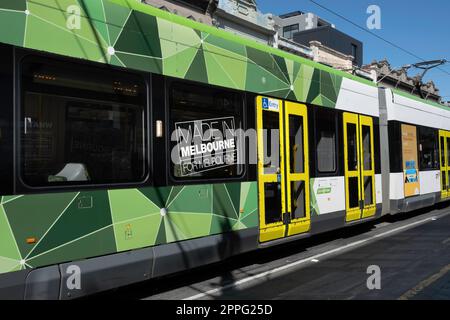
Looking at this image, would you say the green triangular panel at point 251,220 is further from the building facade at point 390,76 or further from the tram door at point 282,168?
the building facade at point 390,76

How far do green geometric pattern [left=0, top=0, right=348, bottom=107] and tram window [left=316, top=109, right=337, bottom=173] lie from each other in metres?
0.85

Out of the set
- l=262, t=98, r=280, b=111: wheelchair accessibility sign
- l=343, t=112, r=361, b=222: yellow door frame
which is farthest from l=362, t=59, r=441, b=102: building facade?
l=262, t=98, r=280, b=111: wheelchair accessibility sign

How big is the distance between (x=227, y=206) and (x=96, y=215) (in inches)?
84.4

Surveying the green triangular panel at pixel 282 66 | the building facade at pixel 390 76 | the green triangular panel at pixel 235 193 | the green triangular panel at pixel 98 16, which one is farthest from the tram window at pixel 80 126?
the building facade at pixel 390 76

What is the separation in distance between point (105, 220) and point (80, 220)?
29 centimetres

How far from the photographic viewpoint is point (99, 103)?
15.9ft

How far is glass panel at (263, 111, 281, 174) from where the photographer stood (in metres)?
7.16

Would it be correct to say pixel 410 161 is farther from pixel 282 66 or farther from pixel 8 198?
pixel 8 198

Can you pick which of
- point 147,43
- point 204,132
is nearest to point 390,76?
Result: point 204,132

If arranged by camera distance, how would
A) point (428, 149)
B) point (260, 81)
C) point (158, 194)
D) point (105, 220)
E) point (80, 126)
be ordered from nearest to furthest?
point (80, 126), point (105, 220), point (158, 194), point (260, 81), point (428, 149)

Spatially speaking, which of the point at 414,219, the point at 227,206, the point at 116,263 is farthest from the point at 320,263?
the point at 414,219

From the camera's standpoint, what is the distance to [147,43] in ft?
17.6

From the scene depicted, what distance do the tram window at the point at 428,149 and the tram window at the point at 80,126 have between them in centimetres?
1090

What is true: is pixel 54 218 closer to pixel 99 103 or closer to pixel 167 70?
pixel 99 103
